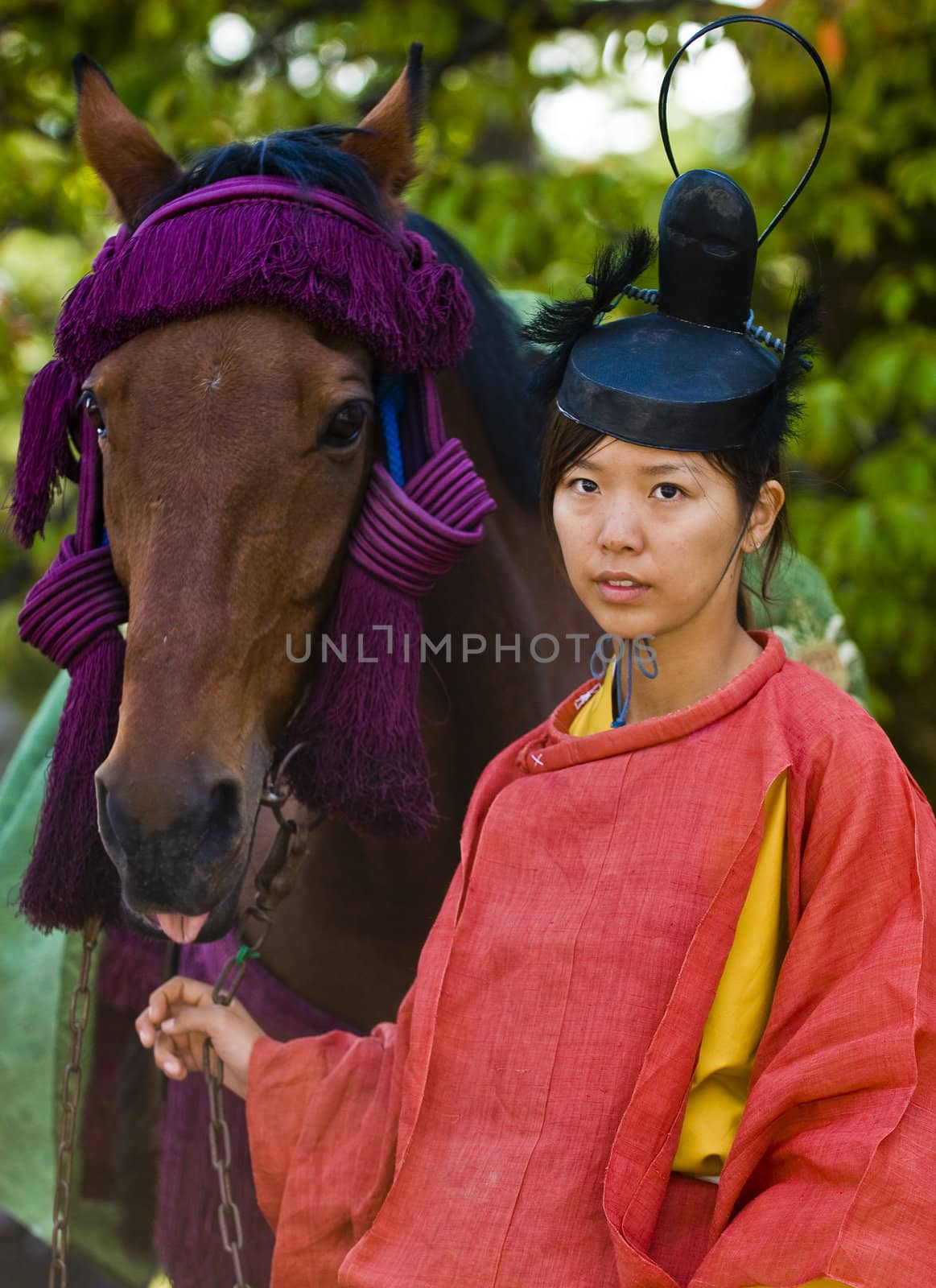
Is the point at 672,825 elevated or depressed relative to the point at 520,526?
depressed

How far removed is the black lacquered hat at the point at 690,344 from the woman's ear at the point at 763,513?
54mm

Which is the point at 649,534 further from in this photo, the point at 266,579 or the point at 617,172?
the point at 617,172

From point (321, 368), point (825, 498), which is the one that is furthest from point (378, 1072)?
point (825, 498)

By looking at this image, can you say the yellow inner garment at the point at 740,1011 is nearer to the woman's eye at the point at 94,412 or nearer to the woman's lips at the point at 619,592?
the woman's lips at the point at 619,592

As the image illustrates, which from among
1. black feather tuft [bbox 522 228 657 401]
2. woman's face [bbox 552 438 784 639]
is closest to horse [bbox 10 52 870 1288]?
black feather tuft [bbox 522 228 657 401]

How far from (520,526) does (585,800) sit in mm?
904

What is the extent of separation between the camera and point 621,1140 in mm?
1130

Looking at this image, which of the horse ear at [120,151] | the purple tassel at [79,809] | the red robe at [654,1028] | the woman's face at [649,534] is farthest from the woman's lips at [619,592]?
the horse ear at [120,151]

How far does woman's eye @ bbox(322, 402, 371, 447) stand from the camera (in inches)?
62.6

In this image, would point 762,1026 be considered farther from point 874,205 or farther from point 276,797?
point 874,205

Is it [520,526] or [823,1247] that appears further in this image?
[520,526]

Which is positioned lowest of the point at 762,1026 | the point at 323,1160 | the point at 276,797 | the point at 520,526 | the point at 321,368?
the point at 323,1160

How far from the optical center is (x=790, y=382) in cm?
127

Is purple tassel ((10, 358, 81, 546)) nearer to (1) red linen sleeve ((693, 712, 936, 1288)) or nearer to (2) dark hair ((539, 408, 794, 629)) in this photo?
(2) dark hair ((539, 408, 794, 629))
